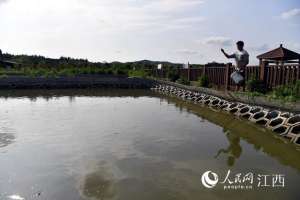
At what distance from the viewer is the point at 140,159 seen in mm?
5617

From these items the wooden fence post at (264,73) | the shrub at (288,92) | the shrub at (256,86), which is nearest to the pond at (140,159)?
the shrub at (288,92)

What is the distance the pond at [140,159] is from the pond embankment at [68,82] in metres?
12.2

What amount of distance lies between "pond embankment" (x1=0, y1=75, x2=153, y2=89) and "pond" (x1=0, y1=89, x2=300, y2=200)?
39.9 feet

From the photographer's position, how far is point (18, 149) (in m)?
6.12

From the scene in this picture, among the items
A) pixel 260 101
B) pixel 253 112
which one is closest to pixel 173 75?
→ pixel 260 101

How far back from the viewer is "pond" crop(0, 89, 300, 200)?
4242 millimetres

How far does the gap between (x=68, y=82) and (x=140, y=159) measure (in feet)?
59.2

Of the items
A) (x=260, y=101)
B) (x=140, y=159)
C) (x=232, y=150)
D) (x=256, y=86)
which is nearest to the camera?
(x=140, y=159)

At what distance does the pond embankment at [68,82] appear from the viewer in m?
20.8

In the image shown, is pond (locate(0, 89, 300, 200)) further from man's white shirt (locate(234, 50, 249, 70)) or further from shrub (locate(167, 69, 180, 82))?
shrub (locate(167, 69, 180, 82))

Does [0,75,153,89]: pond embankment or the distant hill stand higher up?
the distant hill

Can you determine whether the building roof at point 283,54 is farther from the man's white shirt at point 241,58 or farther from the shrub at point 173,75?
the shrub at point 173,75

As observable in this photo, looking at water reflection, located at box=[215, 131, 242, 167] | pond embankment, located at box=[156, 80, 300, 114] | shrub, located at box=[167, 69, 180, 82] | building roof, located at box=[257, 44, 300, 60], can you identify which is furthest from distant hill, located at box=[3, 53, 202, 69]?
water reflection, located at box=[215, 131, 242, 167]

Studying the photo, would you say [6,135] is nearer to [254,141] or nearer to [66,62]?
[254,141]
